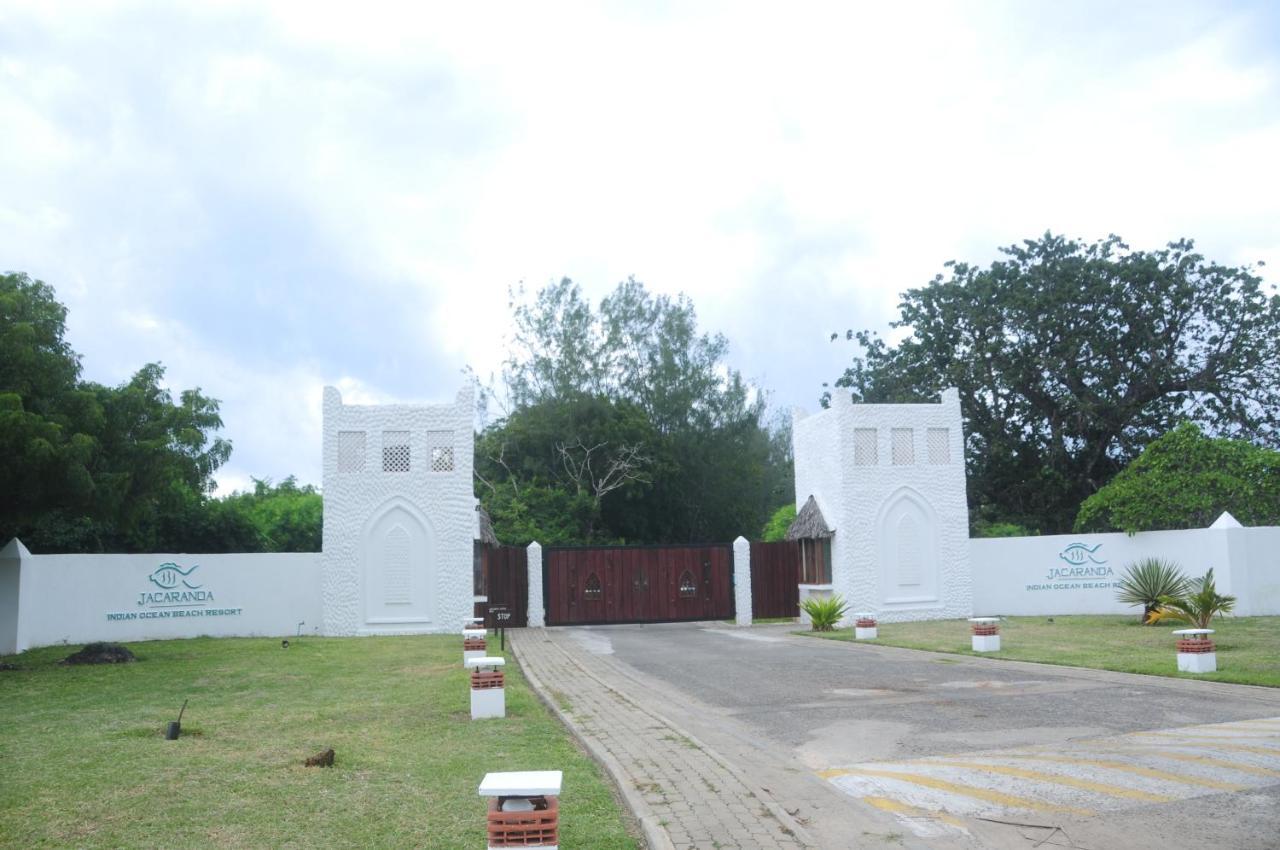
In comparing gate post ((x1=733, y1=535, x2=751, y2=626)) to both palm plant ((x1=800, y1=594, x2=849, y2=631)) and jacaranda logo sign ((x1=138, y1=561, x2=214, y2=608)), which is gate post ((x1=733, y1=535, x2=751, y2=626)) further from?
jacaranda logo sign ((x1=138, y1=561, x2=214, y2=608))

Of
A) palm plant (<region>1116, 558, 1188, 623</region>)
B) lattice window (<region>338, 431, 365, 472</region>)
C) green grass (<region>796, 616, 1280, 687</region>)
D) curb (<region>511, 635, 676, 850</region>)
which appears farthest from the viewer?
lattice window (<region>338, 431, 365, 472</region>)

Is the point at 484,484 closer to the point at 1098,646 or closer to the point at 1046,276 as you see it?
the point at 1046,276

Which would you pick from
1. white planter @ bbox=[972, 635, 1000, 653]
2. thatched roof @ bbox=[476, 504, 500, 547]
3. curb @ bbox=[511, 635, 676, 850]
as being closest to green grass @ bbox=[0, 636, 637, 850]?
curb @ bbox=[511, 635, 676, 850]

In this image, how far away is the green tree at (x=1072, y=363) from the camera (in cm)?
3167

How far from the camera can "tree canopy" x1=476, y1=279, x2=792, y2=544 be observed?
38531mm

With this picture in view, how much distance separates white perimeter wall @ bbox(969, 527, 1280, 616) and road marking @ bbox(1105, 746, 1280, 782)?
16333 mm

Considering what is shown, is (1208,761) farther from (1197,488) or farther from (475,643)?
(1197,488)

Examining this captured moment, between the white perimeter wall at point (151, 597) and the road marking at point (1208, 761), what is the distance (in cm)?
1886

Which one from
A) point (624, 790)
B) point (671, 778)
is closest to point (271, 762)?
point (624, 790)

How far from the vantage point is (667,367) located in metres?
43.3

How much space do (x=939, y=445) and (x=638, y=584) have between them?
8.07m

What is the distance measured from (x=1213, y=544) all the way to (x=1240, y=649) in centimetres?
816

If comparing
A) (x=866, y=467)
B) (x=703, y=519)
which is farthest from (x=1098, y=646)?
(x=703, y=519)

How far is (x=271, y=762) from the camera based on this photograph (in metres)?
7.51
